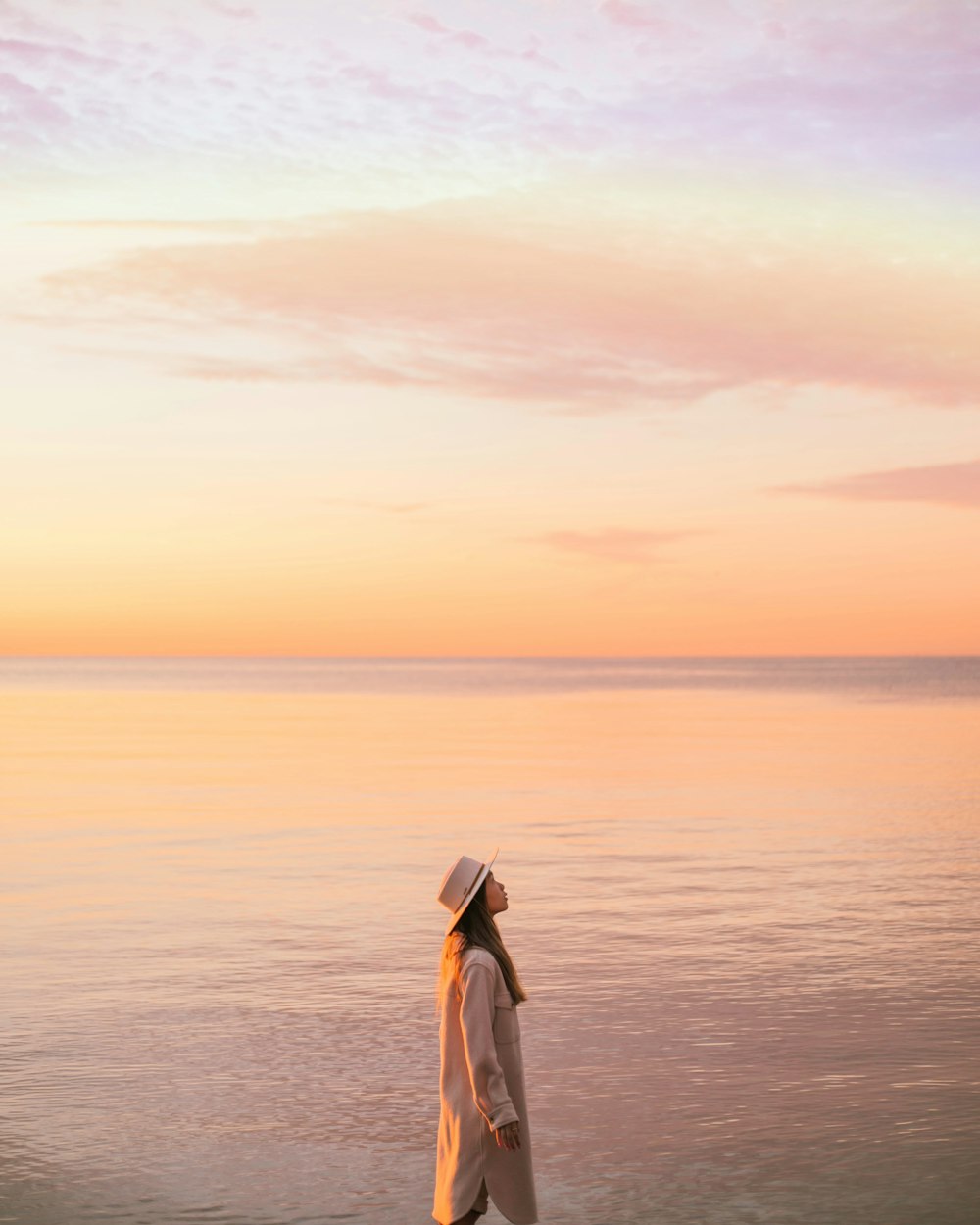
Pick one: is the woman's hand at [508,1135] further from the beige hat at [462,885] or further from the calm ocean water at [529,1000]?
the calm ocean water at [529,1000]

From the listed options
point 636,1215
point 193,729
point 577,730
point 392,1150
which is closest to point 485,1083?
point 636,1215

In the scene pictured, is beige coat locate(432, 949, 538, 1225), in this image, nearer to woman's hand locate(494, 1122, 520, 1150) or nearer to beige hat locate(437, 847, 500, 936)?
woman's hand locate(494, 1122, 520, 1150)

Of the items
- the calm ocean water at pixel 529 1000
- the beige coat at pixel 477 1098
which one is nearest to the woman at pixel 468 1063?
the beige coat at pixel 477 1098

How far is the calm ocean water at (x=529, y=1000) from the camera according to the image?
8.56m

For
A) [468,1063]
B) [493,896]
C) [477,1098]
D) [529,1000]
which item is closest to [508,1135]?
[477,1098]

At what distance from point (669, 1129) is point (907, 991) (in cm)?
454

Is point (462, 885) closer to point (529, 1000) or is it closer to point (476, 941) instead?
point (476, 941)

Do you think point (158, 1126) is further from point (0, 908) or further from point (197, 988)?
point (0, 908)

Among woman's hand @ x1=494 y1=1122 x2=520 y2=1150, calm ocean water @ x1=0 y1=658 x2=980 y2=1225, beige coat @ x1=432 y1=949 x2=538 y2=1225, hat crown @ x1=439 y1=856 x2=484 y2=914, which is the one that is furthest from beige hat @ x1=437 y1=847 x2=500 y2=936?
calm ocean water @ x1=0 y1=658 x2=980 y2=1225

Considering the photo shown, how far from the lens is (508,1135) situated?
6.25m

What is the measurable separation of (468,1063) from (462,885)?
0.75 meters

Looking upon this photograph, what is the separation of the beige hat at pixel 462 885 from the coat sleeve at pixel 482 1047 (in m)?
0.27

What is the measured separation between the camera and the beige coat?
6.30 metres

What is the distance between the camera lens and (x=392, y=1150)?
9.06 m
